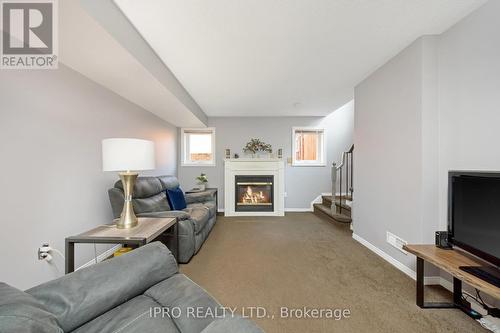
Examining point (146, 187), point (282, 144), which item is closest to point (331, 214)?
point (282, 144)

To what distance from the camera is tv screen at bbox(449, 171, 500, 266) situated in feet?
4.41

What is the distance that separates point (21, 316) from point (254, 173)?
14.2ft

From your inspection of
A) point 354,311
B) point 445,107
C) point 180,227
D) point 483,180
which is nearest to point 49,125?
point 180,227

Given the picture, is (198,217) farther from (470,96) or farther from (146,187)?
(470,96)

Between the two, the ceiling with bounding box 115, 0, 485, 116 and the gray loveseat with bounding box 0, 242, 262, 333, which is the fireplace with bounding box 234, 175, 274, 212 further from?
the gray loveseat with bounding box 0, 242, 262, 333

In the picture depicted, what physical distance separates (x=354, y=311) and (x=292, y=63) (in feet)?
8.53

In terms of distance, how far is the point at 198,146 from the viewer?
5.32 m

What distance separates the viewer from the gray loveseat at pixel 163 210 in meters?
2.38

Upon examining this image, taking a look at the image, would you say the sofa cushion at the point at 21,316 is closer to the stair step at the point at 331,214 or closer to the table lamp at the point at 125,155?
the table lamp at the point at 125,155

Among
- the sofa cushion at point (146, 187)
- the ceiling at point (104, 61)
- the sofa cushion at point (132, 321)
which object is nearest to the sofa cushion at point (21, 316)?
the sofa cushion at point (132, 321)

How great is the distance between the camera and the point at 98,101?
2398 millimetres

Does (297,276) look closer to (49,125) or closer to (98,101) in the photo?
(49,125)

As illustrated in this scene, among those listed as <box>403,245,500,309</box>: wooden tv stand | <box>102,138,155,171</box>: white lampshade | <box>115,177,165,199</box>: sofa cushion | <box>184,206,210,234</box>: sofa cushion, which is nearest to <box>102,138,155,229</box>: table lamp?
<box>102,138,155,171</box>: white lampshade

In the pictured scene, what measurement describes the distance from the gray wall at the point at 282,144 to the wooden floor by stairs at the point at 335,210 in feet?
0.91
